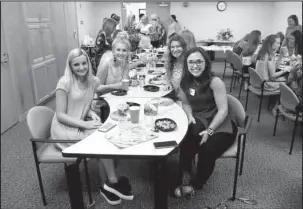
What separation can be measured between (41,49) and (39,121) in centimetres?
247

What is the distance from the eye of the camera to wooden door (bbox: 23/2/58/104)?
359 centimetres

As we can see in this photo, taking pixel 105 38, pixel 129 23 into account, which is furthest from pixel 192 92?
pixel 129 23

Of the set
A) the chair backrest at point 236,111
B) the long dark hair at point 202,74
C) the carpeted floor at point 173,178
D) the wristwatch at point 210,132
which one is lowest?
the carpeted floor at point 173,178

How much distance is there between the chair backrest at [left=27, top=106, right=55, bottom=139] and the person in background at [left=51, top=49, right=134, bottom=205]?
56 millimetres

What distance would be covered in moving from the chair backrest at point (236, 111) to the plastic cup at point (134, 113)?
0.74 meters

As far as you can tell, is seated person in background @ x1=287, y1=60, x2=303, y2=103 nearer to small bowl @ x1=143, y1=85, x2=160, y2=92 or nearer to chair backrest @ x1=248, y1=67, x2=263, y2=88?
small bowl @ x1=143, y1=85, x2=160, y2=92

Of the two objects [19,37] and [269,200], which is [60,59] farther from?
[269,200]

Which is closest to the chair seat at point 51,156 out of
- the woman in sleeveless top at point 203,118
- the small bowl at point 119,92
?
the small bowl at point 119,92

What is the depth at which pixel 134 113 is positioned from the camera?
64.9 inches

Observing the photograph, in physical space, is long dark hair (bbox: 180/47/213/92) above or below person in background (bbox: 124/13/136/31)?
below

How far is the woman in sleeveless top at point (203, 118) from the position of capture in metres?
1.78

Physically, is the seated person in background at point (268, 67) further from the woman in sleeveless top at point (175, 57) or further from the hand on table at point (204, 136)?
the hand on table at point (204, 136)


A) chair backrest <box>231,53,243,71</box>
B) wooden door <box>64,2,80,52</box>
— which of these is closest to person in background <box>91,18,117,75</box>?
wooden door <box>64,2,80,52</box>

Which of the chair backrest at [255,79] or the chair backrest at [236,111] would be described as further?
the chair backrest at [255,79]
